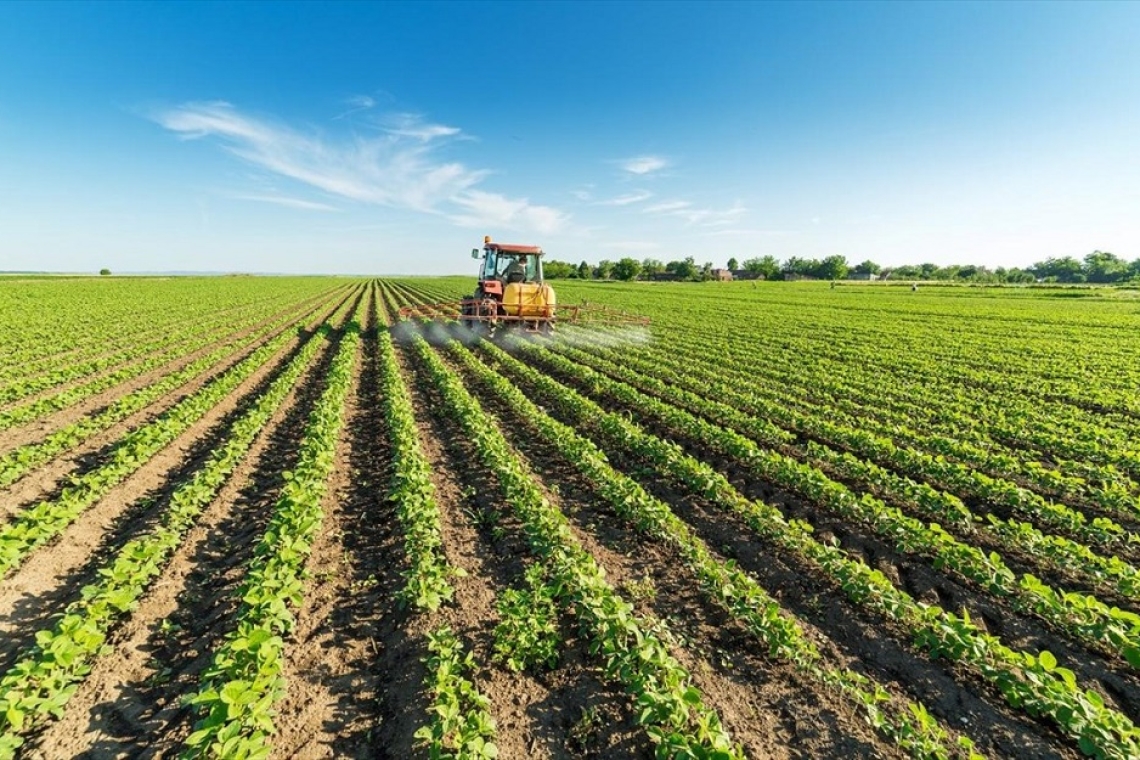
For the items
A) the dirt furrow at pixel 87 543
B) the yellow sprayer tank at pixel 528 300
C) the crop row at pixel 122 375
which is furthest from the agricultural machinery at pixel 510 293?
the dirt furrow at pixel 87 543

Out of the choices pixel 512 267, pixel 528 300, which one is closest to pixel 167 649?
pixel 528 300

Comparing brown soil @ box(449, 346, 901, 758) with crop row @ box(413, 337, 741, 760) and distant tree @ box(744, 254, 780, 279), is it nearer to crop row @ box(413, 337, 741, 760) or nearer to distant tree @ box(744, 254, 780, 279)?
crop row @ box(413, 337, 741, 760)

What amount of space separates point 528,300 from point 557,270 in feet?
357

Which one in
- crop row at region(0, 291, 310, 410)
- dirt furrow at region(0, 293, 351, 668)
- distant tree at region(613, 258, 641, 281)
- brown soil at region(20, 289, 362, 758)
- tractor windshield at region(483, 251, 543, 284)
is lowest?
brown soil at region(20, 289, 362, 758)

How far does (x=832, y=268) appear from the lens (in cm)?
13150

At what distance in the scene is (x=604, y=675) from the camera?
4.04 m

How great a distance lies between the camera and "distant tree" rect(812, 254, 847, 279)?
430 feet

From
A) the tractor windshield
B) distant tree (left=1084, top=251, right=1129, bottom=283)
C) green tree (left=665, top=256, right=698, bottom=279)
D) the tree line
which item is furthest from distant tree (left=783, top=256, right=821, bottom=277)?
the tractor windshield

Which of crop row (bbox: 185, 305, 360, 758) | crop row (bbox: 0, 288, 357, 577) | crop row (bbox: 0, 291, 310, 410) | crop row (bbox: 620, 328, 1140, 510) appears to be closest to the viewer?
crop row (bbox: 185, 305, 360, 758)

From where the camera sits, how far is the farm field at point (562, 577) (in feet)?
11.5

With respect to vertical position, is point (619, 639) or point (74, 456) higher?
point (74, 456)

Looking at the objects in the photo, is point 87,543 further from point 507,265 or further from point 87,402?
point 507,265

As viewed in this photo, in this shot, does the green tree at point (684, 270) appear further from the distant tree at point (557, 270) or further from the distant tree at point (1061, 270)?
the distant tree at point (1061, 270)

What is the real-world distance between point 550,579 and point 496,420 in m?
5.41
